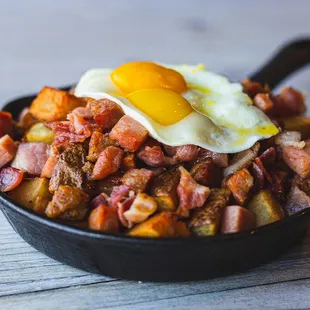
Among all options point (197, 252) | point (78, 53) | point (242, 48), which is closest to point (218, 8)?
point (242, 48)

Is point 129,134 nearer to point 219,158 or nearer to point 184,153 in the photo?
point 184,153

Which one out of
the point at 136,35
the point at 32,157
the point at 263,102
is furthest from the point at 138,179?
the point at 136,35

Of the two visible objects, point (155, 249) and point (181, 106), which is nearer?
point (155, 249)

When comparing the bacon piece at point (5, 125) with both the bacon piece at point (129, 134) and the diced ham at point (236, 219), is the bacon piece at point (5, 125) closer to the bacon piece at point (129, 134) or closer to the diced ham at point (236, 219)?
the bacon piece at point (129, 134)

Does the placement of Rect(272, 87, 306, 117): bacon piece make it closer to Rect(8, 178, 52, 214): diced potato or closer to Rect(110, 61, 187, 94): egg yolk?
Rect(110, 61, 187, 94): egg yolk

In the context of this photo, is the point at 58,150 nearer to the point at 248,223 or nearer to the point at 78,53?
the point at 248,223

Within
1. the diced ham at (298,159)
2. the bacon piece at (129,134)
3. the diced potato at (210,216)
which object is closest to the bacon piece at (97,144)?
the bacon piece at (129,134)
